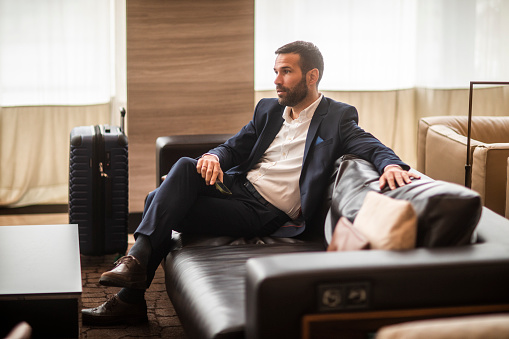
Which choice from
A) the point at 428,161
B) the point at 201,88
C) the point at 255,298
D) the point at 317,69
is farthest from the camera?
the point at 428,161

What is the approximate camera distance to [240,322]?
2.02 meters

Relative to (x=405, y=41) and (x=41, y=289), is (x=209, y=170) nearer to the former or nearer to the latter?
(x=41, y=289)

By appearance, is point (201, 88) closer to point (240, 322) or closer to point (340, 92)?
point (340, 92)

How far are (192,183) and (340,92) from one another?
273cm

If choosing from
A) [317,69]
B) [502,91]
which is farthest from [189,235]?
[502,91]

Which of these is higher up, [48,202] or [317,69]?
[317,69]

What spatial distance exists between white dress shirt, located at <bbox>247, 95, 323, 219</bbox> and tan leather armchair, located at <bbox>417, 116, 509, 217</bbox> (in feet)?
4.14

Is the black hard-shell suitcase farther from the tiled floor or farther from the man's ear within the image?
the man's ear

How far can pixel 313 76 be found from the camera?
3.16 metres

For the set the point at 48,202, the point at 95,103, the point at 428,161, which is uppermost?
the point at 95,103

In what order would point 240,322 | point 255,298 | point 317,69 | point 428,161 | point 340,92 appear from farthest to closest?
point 340,92 < point 428,161 < point 317,69 < point 240,322 < point 255,298

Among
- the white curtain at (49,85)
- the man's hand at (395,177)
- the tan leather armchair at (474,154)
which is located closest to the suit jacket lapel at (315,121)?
the man's hand at (395,177)

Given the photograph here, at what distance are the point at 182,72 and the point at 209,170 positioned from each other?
Result: 1397mm

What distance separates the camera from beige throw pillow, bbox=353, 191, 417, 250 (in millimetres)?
2021
